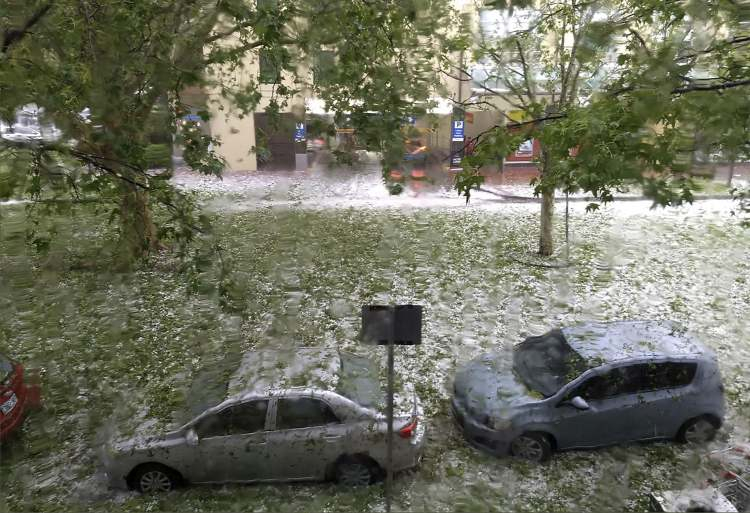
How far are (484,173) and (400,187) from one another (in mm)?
593

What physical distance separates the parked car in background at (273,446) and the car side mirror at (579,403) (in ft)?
3.11

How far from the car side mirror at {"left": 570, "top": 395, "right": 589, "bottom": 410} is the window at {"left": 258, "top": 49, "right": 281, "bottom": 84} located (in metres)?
2.58

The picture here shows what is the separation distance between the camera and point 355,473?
9.25ft

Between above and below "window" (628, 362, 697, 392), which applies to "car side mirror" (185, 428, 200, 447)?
below

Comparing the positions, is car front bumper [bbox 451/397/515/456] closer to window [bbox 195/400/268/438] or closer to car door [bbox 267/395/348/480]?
car door [bbox 267/395/348/480]

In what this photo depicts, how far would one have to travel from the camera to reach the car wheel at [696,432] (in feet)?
10.0

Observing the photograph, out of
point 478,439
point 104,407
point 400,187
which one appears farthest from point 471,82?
point 104,407

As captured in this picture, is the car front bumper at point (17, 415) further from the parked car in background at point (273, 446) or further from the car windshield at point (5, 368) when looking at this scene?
the parked car in background at point (273, 446)

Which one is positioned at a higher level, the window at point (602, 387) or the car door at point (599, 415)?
the window at point (602, 387)

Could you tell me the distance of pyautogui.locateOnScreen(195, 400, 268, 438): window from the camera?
2844mm

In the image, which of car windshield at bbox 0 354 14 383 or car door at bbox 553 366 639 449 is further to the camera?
car windshield at bbox 0 354 14 383

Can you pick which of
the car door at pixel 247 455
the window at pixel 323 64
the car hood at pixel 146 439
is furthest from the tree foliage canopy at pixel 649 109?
the car hood at pixel 146 439

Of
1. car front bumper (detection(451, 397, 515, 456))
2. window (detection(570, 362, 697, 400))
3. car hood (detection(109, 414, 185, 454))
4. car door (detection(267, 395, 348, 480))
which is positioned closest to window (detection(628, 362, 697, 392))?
window (detection(570, 362, 697, 400))

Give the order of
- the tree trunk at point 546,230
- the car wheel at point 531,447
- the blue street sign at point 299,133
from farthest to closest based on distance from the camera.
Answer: the tree trunk at point 546,230 → the car wheel at point 531,447 → the blue street sign at point 299,133
